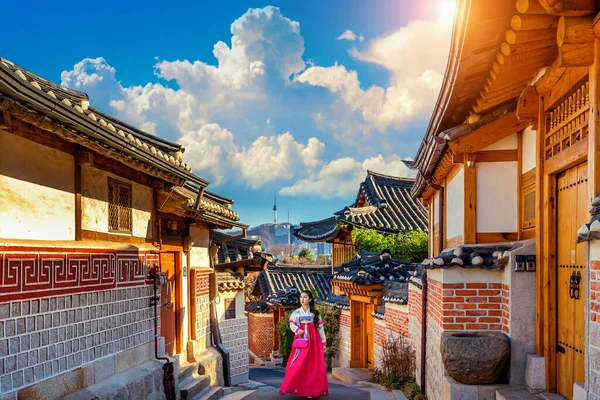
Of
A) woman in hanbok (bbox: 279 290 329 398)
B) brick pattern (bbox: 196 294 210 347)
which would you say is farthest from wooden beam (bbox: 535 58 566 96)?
brick pattern (bbox: 196 294 210 347)

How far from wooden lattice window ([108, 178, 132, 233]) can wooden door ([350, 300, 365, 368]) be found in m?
9.17

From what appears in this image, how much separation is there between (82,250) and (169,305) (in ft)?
13.0

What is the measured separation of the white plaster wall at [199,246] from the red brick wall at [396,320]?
4527 millimetres

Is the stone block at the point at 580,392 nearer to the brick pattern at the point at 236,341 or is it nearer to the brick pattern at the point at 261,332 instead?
the brick pattern at the point at 236,341

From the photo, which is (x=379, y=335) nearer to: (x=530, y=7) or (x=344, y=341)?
(x=344, y=341)

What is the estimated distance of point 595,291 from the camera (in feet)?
12.7

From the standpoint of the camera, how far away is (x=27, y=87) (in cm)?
433

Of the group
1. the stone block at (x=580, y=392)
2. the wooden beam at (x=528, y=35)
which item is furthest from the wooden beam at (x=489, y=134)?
the stone block at (x=580, y=392)

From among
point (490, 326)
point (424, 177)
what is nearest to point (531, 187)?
point (490, 326)

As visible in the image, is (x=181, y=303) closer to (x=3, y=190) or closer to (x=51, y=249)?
(x=51, y=249)

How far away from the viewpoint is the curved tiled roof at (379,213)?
22547 millimetres

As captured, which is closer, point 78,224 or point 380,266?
point 78,224

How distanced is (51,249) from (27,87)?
7.33 ft

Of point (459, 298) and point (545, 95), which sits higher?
point (545, 95)
